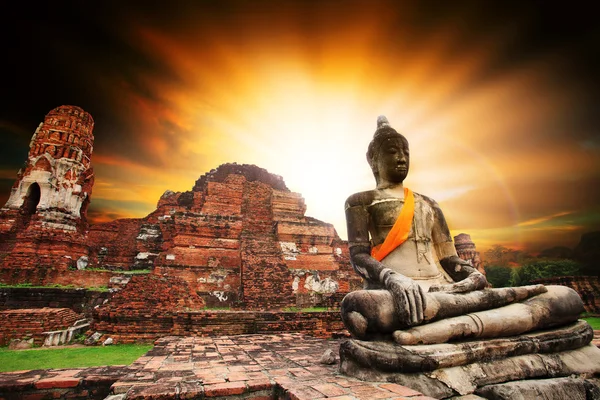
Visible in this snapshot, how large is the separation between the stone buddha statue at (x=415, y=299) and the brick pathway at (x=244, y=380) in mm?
Result: 321

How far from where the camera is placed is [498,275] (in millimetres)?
25906

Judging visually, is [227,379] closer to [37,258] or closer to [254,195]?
[37,258]

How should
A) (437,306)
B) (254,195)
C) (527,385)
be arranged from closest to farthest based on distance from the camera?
(527,385) < (437,306) < (254,195)

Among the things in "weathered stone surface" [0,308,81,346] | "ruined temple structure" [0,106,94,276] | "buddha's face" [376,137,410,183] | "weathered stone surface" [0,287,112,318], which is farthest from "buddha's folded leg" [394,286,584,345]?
Result: "ruined temple structure" [0,106,94,276]

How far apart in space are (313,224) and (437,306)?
1117 cm

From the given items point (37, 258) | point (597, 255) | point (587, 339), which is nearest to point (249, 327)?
point (587, 339)

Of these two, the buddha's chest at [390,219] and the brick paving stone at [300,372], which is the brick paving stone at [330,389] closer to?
the brick paving stone at [300,372]

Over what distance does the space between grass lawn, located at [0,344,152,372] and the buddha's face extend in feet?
14.2

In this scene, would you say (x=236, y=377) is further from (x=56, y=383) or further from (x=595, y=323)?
(x=595, y=323)

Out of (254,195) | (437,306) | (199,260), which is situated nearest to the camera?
(437,306)

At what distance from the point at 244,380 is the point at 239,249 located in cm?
918

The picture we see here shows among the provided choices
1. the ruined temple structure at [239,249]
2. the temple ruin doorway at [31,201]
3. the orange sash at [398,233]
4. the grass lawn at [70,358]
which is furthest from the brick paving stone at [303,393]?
the temple ruin doorway at [31,201]

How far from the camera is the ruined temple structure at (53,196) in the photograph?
11.6m

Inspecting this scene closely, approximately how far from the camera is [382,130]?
12.0 feet
